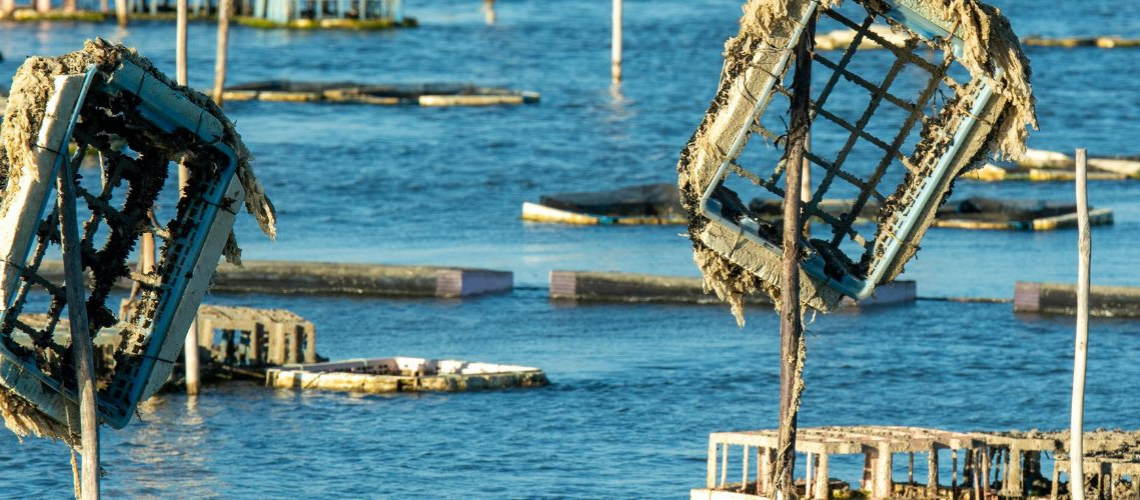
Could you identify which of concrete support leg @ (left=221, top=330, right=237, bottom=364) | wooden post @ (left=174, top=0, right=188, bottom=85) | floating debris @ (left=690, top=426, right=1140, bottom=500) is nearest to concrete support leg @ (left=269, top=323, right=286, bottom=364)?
concrete support leg @ (left=221, top=330, right=237, bottom=364)

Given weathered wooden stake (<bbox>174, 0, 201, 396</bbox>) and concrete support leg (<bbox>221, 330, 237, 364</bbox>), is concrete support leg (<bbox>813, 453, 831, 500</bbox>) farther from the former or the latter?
concrete support leg (<bbox>221, 330, 237, 364</bbox>)

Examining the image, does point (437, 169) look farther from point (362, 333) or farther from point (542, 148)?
point (362, 333)

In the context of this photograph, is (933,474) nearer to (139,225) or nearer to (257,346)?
(139,225)

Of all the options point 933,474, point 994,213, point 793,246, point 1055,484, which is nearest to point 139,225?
point 793,246

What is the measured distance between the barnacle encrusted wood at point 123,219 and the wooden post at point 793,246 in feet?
15.7

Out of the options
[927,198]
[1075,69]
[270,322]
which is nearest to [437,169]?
[270,322]

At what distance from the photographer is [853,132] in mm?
20188

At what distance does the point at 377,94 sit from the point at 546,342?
4727 centimetres

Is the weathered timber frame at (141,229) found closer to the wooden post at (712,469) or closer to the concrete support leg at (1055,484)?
the wooden post at (712,469)

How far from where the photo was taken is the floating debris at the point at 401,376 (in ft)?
121

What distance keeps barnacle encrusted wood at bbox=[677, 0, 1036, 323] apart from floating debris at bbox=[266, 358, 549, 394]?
1635cm

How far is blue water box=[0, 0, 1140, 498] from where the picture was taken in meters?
31.6

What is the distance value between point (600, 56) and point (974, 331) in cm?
6445

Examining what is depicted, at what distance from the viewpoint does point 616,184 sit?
224ft
